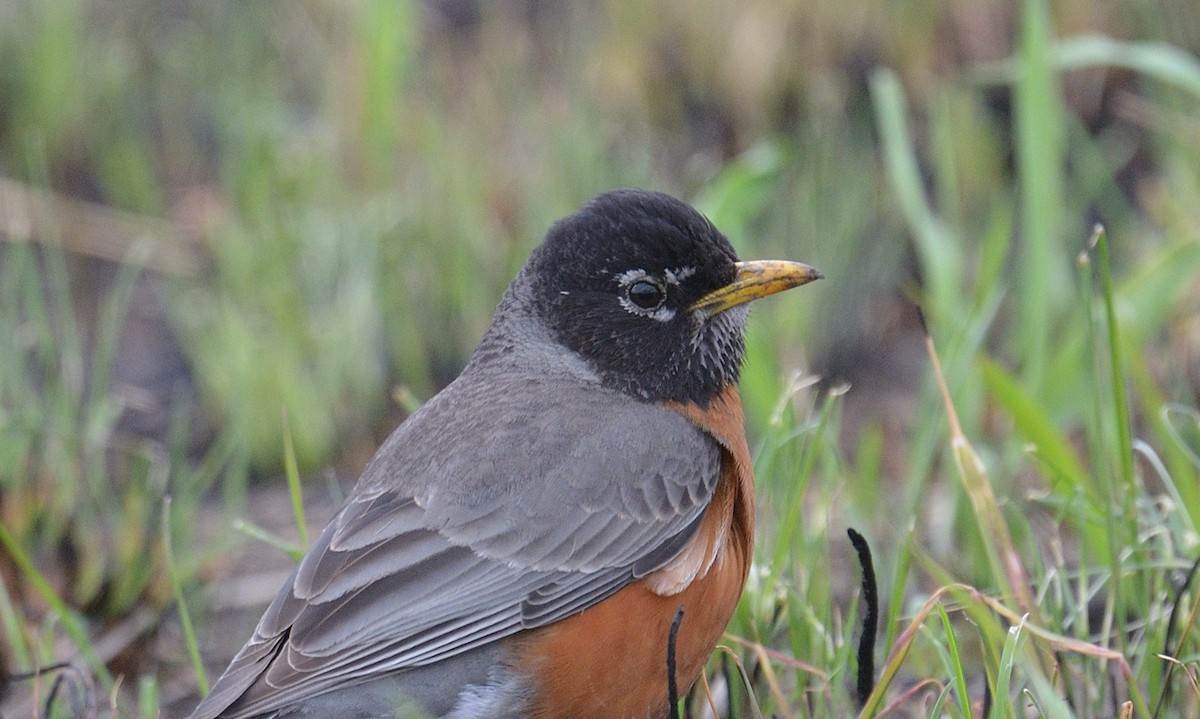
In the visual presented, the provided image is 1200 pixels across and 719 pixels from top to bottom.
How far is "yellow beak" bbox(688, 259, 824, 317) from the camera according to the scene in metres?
3.76

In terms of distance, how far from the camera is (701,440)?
3.62 m

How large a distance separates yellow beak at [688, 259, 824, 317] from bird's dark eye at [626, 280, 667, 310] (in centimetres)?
8

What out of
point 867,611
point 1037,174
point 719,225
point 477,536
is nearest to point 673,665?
point 867,611

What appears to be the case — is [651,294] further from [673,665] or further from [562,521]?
[673,665]

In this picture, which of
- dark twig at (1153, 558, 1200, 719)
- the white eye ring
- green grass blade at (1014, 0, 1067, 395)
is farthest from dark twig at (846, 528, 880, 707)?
green grass blade at (1014, 0, 1067, 395)

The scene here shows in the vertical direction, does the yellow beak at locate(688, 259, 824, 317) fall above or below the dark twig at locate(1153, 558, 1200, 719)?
above

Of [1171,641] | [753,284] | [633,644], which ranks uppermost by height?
[753,284]

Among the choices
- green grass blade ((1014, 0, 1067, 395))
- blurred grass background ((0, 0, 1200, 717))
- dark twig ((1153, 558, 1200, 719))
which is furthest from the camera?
green grass blade ((1014, 0, 1067, 395))

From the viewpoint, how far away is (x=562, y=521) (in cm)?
340

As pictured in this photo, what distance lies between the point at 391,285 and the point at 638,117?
1555mm

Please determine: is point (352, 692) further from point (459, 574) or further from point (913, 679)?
point (913, 679)

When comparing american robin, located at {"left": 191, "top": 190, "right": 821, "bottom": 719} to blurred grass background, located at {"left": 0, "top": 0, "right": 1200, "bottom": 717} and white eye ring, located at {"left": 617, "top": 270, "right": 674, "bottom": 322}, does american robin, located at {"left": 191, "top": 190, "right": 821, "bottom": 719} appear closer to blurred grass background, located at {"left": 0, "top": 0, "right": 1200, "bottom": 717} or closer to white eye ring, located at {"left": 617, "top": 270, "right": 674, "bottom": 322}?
white eye ring, located at {"left": 617, "top": 270, "right": 674, "bottom": 322}

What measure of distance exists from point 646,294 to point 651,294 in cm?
1

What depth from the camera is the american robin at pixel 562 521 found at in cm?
320
